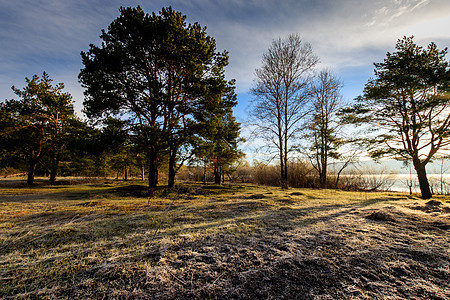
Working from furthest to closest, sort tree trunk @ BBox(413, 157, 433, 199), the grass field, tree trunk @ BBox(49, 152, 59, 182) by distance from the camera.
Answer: tree trunk @ BBox(49, 152, 59, 182), tree trunk @ BBox(413, 157, 433, 199), the grass field

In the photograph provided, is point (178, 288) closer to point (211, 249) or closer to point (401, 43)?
point (211, 249)

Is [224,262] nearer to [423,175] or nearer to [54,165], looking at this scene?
[423,175]

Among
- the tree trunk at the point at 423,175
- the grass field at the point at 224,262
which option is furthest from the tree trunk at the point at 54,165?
the tree trunk at the point at 423,175

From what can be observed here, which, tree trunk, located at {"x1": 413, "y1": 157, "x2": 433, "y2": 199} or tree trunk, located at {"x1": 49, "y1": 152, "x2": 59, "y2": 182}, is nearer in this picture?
tree trunk, located at {"x1": 413, "y1": 157, "x2": 433, "y2": 199}

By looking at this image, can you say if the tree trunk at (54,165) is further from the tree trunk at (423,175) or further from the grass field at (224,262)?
the tree trunk at (423,175)

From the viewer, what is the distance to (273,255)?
200cm

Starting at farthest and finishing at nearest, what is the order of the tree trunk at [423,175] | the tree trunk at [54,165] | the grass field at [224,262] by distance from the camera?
1. the tree trunk at [54,165]
2. the tree trunk at [423,175]
3. the grass field at [224,262]

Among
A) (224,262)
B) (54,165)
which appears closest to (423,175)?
(224,262)

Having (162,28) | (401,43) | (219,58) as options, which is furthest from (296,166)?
(162,28)

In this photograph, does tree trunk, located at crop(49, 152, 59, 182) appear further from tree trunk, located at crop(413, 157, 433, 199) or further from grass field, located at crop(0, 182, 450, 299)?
tree trunk, located at crop(413, 157, 433, 199)

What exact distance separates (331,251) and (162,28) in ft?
37.4

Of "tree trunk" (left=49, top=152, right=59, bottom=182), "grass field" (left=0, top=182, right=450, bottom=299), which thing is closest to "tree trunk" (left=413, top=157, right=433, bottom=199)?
"grass field" (left=0, top=182, right=450, bottom=299)

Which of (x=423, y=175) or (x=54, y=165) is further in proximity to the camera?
(x=54, y=165)

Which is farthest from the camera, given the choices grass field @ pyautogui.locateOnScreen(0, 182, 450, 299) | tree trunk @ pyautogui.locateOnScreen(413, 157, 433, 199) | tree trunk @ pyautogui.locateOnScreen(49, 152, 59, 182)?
tree trunk @ pyautogui.locateOnScreen(49, 152, 59, 182)
